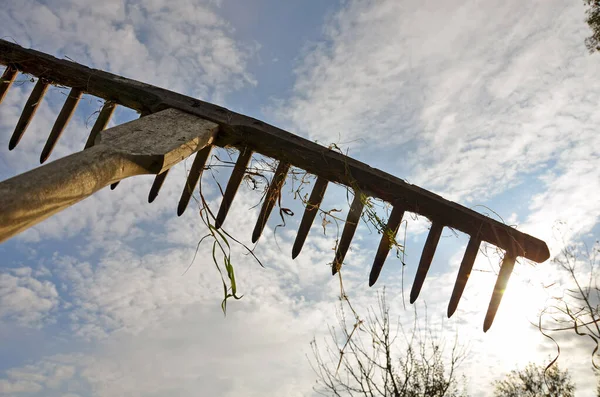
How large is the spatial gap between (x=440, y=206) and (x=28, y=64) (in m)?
2.70

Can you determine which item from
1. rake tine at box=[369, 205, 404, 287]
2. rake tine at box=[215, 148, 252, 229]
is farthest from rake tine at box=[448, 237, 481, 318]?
rake tine at box=[215, 148, 252, 229]

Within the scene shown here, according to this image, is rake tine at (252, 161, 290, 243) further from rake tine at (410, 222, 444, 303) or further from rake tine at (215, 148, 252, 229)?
rake tine at (410, 222, 444, 303)

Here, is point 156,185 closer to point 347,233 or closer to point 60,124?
point 60,124

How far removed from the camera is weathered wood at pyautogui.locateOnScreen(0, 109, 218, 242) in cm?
118

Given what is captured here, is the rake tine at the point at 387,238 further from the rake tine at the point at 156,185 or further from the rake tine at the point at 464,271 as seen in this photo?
the rake tine at the point at 156,185

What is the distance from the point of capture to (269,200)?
2520mm

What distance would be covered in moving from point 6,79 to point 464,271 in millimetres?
3186

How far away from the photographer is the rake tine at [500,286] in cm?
244

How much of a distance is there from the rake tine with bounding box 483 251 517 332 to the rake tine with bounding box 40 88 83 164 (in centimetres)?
296

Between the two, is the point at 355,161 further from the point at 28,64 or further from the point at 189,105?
the point at 28,64

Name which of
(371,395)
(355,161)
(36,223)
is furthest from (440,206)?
(371,395)

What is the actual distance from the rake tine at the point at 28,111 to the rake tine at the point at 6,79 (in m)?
0.13

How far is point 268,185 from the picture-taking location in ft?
8.18

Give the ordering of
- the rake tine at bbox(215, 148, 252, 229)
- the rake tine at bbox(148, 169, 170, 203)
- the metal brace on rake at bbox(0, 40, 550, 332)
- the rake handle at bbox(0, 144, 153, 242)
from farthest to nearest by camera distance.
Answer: the rake tine at bbox(148, 169, 170, 203) → the rake tine at bbox(215, 148, 252, 229) → the metal brace on rake at bbox(0, 40, 550, 332) → the rake handle at bbox(0, 144, 153, 242)
